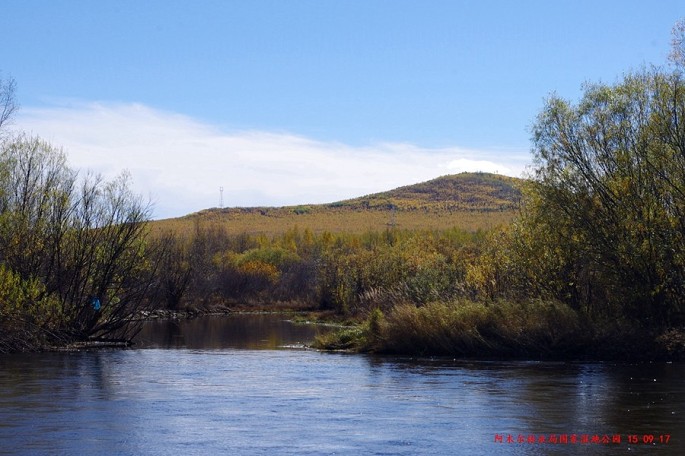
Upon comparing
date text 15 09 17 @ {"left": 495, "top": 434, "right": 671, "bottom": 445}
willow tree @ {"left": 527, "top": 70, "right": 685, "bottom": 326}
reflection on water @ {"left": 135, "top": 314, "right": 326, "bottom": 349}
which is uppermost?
willow tree @ {"left": 527, "top": 70, "right": 685, "bottom": 326}

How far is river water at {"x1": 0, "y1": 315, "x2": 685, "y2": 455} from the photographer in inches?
711

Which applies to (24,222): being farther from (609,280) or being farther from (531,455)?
(531,455)

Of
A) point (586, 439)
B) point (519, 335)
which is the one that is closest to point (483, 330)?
point (519, 335)

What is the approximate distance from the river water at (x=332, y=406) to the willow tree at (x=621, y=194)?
5160 millimetres

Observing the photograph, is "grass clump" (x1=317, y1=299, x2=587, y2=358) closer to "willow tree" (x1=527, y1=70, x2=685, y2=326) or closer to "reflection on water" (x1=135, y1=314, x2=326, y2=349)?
"willow tree" (x1=527, y1=70, x2=685, y2=326)

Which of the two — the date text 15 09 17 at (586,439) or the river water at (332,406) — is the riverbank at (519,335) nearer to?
the river water at (332,406)

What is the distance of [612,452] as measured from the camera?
1709 centimetres

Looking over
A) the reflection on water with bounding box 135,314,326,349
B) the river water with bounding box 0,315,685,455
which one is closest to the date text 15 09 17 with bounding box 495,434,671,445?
the river water with bounding box 0,315,685,455

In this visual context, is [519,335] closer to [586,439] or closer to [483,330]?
[483,330]

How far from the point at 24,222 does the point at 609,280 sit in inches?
1093

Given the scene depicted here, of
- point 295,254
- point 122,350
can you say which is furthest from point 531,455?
point 295,254

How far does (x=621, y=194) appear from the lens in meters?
37.8

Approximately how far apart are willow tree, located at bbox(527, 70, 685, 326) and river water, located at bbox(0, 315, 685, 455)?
5.16m

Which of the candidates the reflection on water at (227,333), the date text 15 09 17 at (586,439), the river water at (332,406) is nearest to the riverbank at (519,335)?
the river water at (332,406)
